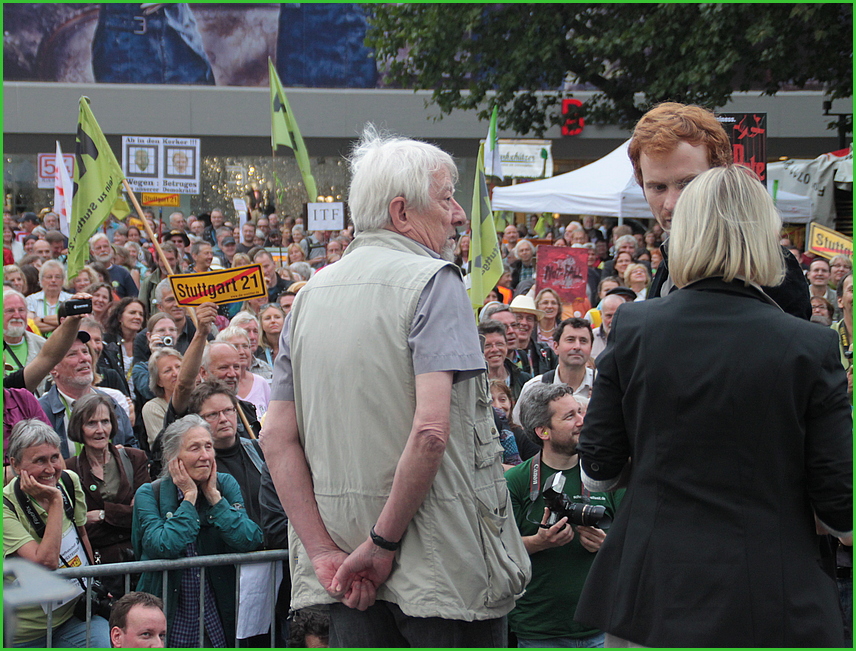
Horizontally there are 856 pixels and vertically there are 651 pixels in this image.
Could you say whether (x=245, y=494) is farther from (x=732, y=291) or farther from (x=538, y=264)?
(x=538, y=264)

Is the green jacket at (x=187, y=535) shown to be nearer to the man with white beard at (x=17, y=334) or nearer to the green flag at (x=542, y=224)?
the man with white beard at (x=17, y=334)

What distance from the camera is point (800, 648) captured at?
1809 millimetres

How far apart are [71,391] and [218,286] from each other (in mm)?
1081

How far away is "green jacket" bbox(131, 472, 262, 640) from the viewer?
12.5ft

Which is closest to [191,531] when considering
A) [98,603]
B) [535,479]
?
[98,603]

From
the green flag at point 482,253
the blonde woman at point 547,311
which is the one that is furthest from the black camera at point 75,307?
the blonde woman at point 547,311

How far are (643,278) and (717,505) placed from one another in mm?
7712

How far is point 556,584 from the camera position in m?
3.54

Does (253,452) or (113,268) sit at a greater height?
(113,268)

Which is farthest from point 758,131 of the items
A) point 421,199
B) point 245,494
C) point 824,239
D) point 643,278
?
point 421,199

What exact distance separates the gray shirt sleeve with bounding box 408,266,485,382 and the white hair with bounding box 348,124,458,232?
0.79ft

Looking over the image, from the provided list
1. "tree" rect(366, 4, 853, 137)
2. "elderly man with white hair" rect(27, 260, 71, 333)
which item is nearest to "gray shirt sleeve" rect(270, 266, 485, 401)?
"elderly man with white hair" rect(27, 260, 71, 333)

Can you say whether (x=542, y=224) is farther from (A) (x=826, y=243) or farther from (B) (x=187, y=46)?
(B) (x=187, y=46)

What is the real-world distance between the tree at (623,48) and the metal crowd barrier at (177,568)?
47.1 ft
